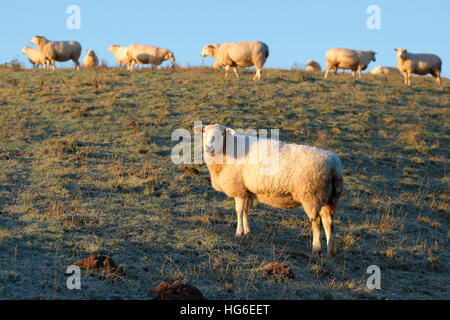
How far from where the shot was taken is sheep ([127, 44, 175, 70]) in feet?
95.7

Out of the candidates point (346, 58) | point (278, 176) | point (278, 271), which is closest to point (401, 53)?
point (346, 58)

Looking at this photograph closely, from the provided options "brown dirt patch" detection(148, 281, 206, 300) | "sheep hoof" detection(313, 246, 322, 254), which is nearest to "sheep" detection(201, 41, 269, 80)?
"sheep hoof" detection(313, 246, 322, 254)

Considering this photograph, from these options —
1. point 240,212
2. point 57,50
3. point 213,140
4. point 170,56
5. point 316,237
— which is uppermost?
point 57,50

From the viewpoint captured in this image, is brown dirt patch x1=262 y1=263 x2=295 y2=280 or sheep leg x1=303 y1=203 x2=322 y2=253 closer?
brown dirt patch x1=262 y1=263 x2=295 y2=280

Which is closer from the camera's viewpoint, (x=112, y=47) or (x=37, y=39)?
(x=37, y=39)

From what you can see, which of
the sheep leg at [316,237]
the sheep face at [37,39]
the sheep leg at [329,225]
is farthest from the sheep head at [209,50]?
the sheep leg at [316,237]

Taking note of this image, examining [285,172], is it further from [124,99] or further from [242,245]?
[124,99]

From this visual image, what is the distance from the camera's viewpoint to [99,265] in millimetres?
6359

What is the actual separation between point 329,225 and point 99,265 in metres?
4.06

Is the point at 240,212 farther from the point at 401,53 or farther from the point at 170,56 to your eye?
the point at 170,56

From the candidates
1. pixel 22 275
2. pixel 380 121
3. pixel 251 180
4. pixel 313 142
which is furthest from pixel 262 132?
pixel 22 275

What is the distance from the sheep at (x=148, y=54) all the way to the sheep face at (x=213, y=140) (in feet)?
70.2

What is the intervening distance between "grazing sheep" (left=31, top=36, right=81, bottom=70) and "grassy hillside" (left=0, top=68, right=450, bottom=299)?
4.28 m

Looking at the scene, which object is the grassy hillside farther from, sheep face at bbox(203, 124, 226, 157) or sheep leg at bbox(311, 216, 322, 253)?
sheep face at bbox(203, 124, 226, 157)
